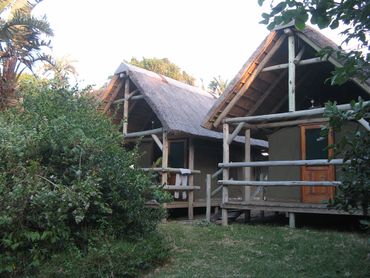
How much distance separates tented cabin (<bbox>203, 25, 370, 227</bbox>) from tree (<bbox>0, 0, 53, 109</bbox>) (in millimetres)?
6762

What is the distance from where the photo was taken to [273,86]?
12.5m

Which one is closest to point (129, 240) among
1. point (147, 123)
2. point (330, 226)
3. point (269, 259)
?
point (269, 259)

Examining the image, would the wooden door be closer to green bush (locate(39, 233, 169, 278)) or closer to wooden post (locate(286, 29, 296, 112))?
wooden post (locate(286, 29, 296, 112))

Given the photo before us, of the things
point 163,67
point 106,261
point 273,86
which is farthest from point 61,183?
point 163,67

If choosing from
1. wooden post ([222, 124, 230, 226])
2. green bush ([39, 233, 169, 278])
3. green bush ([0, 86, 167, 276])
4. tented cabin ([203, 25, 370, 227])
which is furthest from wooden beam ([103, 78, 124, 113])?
green bush ([39, 233, 169, 278])

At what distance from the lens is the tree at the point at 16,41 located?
44.3 feet

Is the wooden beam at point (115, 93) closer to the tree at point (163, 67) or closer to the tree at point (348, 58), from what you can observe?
the tree at point (348, 58)

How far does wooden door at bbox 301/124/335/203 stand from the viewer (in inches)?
462

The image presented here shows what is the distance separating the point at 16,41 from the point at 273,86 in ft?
28.4

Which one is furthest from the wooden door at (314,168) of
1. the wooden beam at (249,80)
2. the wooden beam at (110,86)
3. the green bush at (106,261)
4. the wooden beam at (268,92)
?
the wooden beam at (110,86)

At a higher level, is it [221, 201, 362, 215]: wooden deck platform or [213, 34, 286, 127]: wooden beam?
[213, 34, 286, 127]: wooden beam

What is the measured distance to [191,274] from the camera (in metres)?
6.76

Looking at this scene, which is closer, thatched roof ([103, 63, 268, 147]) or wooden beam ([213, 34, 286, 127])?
wooden beam ([213, 34, 286, 127])

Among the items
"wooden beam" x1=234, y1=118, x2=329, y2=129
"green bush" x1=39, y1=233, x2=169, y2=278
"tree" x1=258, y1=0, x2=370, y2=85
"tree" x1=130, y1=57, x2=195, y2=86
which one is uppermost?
"tree" x1=130, y1=57, x2=195, y2=86
